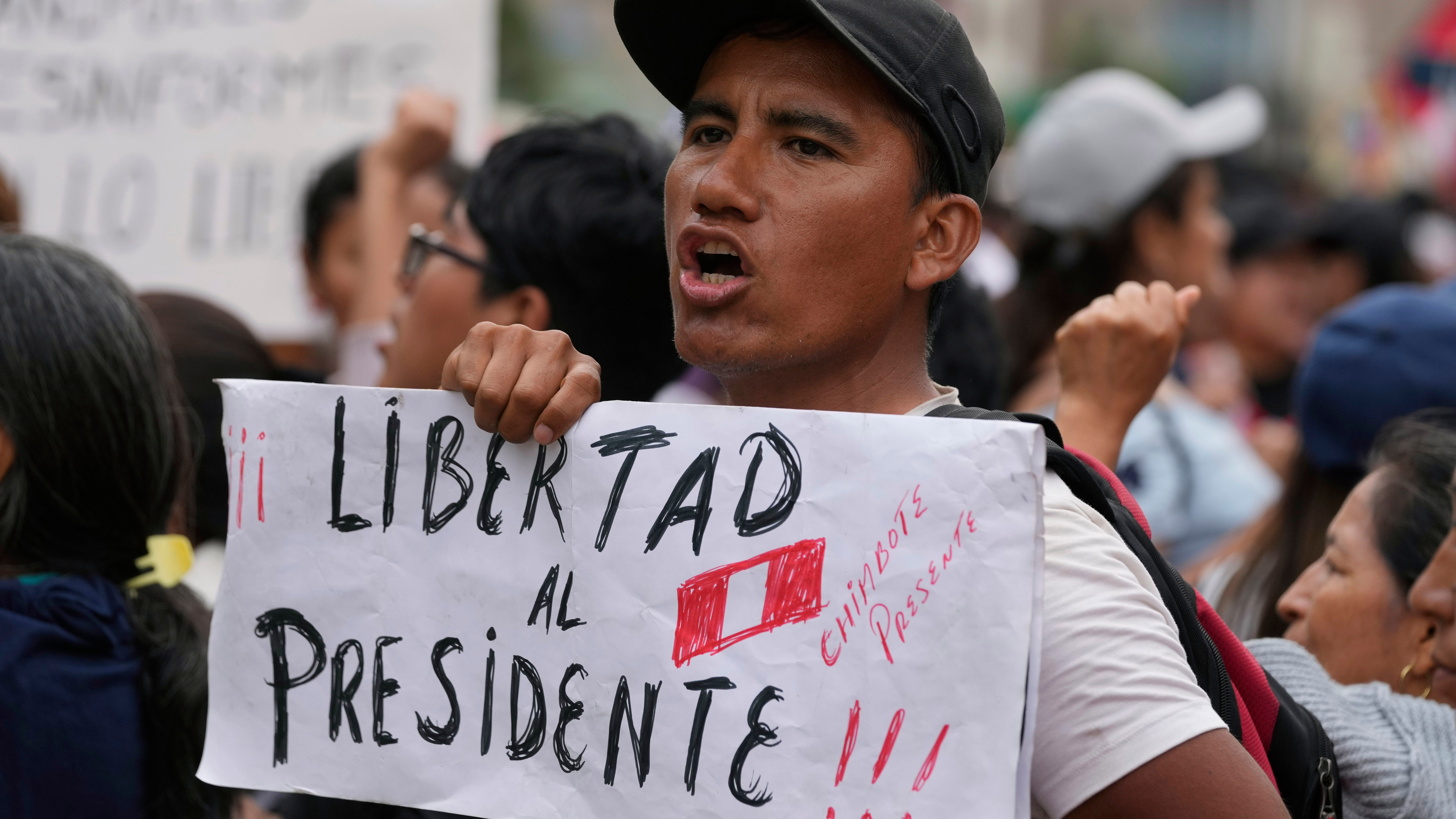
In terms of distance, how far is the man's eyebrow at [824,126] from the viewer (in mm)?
1746

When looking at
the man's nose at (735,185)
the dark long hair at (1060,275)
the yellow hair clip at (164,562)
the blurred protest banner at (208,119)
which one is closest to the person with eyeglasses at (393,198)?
the blurred protest banner at (208,119)

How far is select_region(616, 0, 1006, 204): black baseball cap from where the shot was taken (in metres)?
1.71

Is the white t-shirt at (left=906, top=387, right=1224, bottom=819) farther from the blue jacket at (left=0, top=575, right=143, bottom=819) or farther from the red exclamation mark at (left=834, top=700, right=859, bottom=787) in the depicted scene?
the blue jacket at (left=0, top=575, right=143, bottom=819)

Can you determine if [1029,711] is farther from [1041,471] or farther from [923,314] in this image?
[923,314]

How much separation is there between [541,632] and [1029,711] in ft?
1.95

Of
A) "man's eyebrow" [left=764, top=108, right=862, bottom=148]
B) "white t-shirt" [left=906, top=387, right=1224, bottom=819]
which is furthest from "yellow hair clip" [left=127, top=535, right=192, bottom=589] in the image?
"white t-shirt" [left=906, top=387, right=1224, bottom=819]

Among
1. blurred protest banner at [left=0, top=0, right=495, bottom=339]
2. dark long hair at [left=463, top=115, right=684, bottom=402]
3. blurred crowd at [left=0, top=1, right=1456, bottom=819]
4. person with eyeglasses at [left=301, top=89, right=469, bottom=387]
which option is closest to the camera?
blurred crowd at [left=0, top=1, right=1456, bottom=819]

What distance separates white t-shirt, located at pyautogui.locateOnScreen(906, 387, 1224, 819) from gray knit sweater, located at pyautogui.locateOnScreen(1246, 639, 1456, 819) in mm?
579

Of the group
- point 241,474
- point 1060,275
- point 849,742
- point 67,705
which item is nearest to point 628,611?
point 849,742

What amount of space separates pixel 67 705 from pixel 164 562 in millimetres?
310

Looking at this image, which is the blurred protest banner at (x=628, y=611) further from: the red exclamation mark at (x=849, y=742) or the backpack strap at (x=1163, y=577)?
the backpack strap at (x=1163, y=577)

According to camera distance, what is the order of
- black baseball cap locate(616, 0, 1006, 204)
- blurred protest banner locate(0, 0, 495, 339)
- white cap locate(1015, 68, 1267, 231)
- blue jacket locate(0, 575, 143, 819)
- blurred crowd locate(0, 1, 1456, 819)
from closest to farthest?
1. black baseball cap locate(616, 0, 1006, 204)
2. blue jacket locate(0, 575, 143, 819)
3. blurred crowd locate(0, 1, 1456, 819)
4. blurred protest banner locate(0, 0, 495, 339)
5. white cap locate(1015, 68, 1267, 231)

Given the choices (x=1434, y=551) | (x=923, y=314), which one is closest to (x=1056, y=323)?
(x=1434, y=551)

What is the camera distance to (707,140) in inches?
74.5
